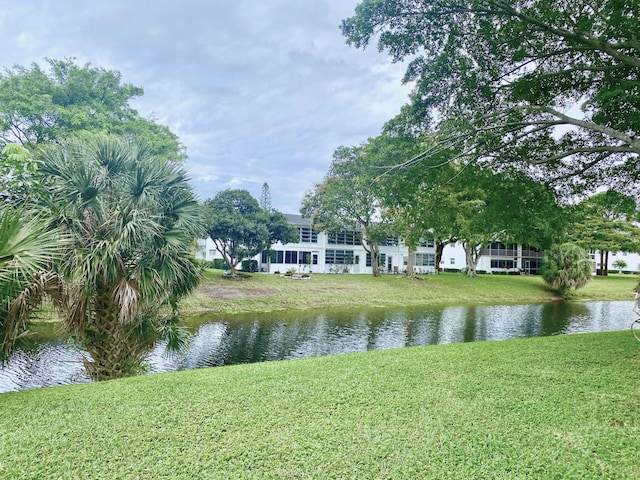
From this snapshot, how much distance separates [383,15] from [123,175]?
18.6ft

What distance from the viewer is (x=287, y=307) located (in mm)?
A: 19859

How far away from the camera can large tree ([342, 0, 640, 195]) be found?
243 inches

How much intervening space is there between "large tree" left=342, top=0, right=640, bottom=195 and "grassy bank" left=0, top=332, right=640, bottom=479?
4.73 m

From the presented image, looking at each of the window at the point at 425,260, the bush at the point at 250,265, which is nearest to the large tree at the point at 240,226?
the bush at the point at 250,265

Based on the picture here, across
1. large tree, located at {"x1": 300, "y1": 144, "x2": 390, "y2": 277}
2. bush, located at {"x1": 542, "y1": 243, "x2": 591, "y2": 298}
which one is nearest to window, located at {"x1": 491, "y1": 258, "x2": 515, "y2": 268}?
bush, located at {"x1": 542, "y1": 243, "x2": 591, "y2": 298}

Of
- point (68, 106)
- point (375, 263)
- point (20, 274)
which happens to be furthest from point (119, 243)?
point (375, 263)

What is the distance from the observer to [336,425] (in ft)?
11.4

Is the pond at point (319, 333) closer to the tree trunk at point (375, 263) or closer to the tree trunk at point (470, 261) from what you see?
the tree trunk at point (375, 263)

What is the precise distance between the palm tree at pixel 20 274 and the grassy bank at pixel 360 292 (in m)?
11.9

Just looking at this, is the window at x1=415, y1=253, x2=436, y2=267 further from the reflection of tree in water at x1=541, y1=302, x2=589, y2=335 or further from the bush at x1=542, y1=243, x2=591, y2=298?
the reflection of tree in water at x1=541, y1=302, x2=589, y2=335

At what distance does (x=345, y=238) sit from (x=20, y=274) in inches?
1232

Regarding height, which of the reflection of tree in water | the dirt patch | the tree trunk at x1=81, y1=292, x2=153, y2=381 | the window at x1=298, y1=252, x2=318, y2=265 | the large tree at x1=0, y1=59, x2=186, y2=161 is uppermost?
the large tree at x1=0, y1=59, x2=186, y2=161

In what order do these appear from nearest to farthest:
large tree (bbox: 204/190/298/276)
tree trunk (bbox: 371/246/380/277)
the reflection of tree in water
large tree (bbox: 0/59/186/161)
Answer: the reflection of tree in water → large tree (bbox: 0/59/186/161) → large tree (bbox: 204/190/298/276) → tree trunk (bbox: 371/246/380/277)

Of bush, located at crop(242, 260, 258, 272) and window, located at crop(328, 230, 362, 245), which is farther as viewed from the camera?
window, located at crop(328, 230, 362, 245)
